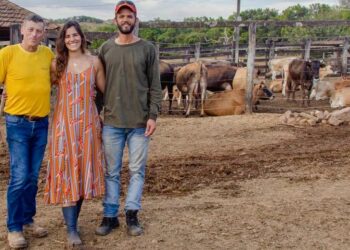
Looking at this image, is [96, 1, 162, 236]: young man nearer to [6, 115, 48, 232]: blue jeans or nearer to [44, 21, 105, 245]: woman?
[44, 21, 105, 245]: woman

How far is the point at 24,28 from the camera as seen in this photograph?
13.3 ft

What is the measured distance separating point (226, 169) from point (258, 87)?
673 centimetres

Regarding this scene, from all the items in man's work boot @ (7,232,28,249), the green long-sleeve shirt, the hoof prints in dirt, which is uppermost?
the green long-sleeve shirt

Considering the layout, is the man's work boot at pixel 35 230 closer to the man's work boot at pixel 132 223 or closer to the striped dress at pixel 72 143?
the striped dress at pixel 72 143

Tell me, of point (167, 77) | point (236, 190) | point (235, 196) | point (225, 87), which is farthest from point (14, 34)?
point (235, 196)

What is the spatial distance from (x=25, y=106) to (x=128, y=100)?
828 millimetres

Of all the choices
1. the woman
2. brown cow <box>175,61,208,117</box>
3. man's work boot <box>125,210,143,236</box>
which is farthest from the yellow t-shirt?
brown cow <box>175,61,208,117</box>

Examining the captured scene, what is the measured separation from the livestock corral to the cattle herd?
54 centimetres

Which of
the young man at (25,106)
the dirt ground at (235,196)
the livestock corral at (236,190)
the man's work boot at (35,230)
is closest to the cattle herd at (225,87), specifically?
the livestock corral at (236,190)

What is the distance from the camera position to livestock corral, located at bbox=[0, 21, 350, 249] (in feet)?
14.8

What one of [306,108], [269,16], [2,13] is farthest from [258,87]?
[269,16]

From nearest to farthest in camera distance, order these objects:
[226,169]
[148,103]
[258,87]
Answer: [148,103] → [226,169] → [258,87]

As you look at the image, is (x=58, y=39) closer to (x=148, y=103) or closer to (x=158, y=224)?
(x=148, y=103)

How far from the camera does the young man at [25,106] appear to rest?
13.1 ft
